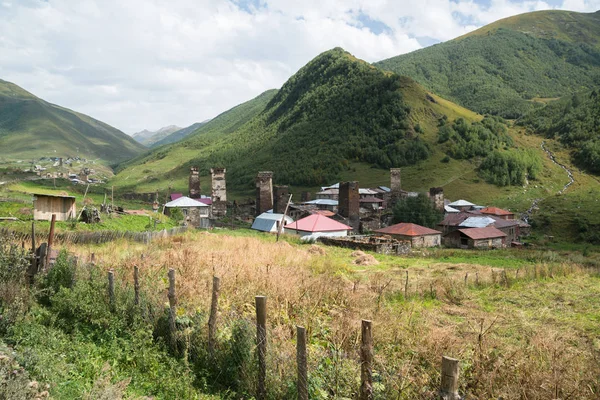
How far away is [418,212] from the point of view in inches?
1743

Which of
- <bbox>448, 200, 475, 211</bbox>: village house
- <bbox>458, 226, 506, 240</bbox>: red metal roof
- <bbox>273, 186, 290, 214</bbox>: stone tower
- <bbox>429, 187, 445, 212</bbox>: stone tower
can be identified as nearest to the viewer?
<bbox>458, 226, 506, 240</bbox>: red metal roof

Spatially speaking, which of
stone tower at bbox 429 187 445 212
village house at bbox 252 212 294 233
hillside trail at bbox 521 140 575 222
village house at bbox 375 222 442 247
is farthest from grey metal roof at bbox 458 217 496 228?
village house at bbox 252 212 294 233

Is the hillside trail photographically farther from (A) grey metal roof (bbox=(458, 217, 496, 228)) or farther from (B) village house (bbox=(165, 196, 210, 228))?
(B) village house (bbox=(165, 196, 210, 228))

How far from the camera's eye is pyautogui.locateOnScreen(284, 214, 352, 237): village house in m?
32.3

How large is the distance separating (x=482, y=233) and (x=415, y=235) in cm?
751

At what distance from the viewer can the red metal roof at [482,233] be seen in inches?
1485

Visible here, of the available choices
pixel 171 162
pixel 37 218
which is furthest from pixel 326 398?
pixel 171 162

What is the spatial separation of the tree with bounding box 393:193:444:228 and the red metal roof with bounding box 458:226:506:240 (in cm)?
567

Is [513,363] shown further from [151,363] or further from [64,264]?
[64,264]

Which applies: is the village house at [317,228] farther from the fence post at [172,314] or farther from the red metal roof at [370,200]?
the fence post at [172,314]

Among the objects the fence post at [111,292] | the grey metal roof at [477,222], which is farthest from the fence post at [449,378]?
the grey metal roof at [477,222]

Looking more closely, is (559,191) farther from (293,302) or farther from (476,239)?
(293,302)

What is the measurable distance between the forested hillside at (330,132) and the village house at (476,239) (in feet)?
136

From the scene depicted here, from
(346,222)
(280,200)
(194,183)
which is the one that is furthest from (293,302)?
(194,183)
